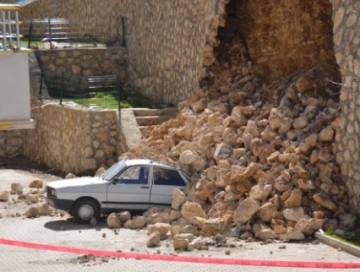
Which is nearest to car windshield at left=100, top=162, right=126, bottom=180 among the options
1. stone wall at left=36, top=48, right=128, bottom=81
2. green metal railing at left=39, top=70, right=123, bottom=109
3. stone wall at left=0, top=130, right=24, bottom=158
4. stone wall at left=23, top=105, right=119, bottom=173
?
stone wall at left=23, top=105, right=119, bottom=173

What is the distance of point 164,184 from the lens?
18.9m

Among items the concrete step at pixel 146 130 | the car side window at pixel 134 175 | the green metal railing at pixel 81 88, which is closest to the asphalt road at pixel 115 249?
the car side window at pixel 134 175

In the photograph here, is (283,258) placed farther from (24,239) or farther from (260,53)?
(260,53)

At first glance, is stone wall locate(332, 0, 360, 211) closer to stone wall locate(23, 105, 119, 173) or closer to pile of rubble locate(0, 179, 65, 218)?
pile of rubble locate(0, 179, 65, 218)

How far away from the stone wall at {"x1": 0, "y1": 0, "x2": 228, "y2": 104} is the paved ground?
20.0ft

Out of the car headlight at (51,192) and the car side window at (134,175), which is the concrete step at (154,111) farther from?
the car headlight at (51,192)

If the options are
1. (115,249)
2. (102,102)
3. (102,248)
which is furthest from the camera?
(102,102)

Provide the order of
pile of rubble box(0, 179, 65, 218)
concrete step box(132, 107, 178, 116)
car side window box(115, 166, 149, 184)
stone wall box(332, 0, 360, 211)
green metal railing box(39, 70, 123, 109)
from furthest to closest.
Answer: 1. green metal railing box(39, 70, 123, 109)
2. concrete step box(132, 107, 178, 116)
3. pile of rubble box(0, 179, 65, 218)
4. car side window box(115, 166, 149, 184)
5. stone wall box(332, 0, 360, 211)

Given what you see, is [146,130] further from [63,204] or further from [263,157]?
[263,157]

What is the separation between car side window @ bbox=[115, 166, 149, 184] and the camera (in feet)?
61.7

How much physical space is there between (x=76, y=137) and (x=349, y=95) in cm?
1064

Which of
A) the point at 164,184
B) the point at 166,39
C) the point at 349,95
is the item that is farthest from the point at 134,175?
the point at 166,39

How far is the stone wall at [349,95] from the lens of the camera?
16.2 meters

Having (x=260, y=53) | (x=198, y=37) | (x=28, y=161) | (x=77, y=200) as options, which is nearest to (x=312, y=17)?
(x=260, y=53)
